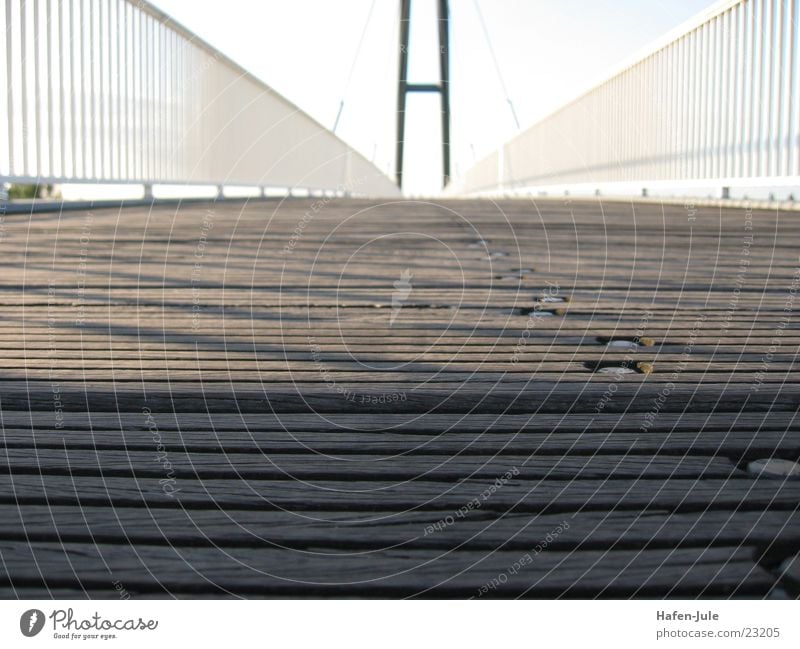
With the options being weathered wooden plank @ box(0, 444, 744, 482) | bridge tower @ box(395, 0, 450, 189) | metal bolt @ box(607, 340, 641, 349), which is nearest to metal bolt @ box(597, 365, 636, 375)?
metal bolt @ box(607, 340, 641, 349)

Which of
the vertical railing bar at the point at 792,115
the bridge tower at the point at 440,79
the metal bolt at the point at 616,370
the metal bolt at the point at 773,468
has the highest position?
the bridge tower at the point at 440,79

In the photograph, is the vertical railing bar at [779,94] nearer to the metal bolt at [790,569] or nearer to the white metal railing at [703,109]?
the white metal railing at [703,109]

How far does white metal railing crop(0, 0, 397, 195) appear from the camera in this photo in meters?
6.34

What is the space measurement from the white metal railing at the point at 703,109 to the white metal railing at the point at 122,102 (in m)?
4.23

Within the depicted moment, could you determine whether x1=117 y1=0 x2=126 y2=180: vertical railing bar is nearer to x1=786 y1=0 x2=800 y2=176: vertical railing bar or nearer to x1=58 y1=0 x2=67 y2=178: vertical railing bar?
x1=58 y1=0 x2=67 y2=178: vertical railing bar

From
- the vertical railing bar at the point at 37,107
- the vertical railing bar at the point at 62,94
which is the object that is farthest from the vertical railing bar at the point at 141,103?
the vertical railing bar at the point at 37,107

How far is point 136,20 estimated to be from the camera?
8.62m

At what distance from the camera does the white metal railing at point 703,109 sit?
20.8 ft

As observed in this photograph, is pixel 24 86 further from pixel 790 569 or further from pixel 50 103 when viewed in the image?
pixel 790 569

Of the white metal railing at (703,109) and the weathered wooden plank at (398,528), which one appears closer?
the weathered wooden plank at (398,528)

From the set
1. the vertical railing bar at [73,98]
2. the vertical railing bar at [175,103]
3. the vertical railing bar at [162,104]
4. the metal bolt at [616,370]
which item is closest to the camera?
the metal bolt at [616,370]

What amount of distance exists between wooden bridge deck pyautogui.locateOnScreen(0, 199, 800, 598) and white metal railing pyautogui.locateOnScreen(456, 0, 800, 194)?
2583 mm
